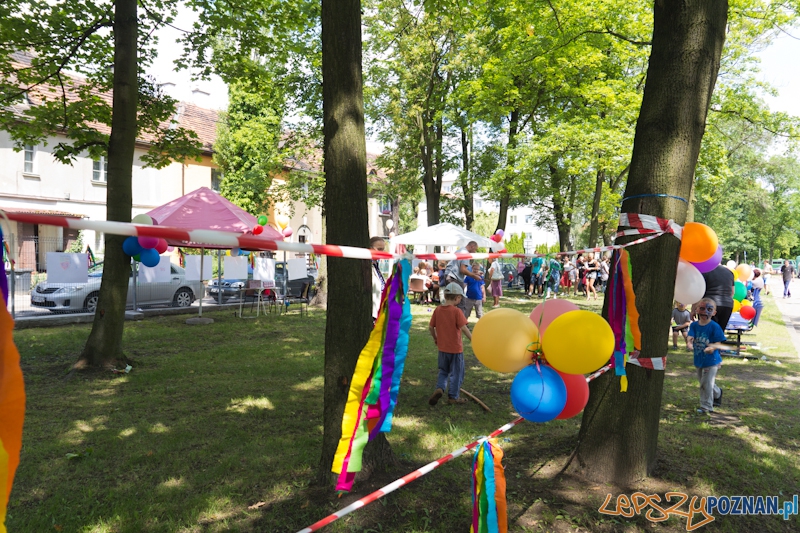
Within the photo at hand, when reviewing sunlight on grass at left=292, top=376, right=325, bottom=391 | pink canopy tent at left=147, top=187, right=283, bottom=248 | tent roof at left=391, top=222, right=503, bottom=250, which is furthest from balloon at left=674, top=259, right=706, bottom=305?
tent roof at left=391, top=222, right=503, bottom=250

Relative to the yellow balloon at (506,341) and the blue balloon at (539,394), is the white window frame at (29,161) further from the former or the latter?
the blue balloon at (539,394)

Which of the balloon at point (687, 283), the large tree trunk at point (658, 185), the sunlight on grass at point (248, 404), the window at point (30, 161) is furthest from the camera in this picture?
the window at point (30, 161)

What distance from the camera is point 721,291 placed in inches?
334

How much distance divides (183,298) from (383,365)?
608 inches

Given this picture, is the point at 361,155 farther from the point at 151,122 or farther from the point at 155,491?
the point at 151,122

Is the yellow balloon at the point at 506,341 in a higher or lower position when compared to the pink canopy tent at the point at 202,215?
lower

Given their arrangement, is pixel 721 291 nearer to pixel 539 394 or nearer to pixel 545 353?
pixel 545 353

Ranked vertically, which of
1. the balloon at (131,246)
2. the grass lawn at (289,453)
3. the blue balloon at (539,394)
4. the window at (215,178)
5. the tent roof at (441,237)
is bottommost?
the grass lawn at (289,453)

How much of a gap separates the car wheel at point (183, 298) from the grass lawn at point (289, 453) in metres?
7.64

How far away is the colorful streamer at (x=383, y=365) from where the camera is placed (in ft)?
8.64

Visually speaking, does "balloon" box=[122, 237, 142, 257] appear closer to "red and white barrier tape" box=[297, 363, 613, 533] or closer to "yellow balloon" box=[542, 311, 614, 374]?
"red and white barrier tape" box=[297, 363, 613, 533]

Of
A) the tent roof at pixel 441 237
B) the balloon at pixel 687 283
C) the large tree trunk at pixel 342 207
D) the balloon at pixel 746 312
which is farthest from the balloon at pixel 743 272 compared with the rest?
the large tree trunk at pixel 342 207

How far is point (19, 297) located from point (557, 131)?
16718 millimetres

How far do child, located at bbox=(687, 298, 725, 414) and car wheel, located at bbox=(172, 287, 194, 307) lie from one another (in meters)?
14.4
